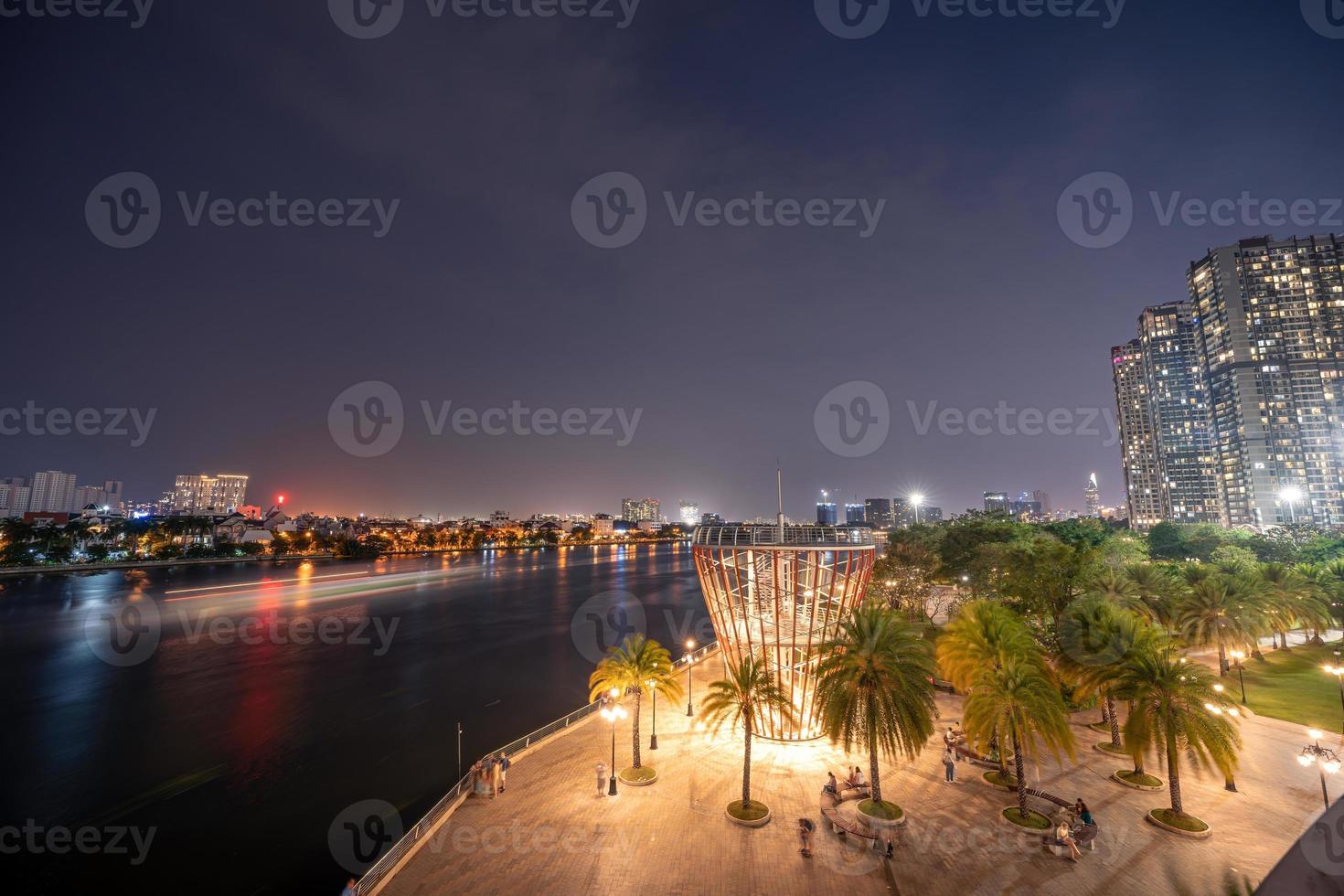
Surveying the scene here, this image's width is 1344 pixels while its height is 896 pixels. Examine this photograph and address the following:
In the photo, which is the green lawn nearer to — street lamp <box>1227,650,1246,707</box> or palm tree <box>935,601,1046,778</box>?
street lamp <box>1227,650,1246,707</box>

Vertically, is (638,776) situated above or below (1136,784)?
above

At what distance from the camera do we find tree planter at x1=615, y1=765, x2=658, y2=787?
2264 centimetres

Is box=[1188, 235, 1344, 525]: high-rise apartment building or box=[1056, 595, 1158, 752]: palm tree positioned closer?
box=[1056, 595, 1158, 752]: palm tree

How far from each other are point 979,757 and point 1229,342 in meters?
158

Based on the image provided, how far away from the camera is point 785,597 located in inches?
1080

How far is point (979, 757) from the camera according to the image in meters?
24.9

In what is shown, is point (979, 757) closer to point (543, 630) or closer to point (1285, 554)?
point (543, 630)

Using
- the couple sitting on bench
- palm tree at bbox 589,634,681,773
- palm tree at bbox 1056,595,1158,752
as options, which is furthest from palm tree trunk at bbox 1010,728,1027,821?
palm tree at bbox 589,634,681,773

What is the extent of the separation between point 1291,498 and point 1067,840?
152167mm

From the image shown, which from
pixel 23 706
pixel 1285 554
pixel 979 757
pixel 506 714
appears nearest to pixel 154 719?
pixel 23 706

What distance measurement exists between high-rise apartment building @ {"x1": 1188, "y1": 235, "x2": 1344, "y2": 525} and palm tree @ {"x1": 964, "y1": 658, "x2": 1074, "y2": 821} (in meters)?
149

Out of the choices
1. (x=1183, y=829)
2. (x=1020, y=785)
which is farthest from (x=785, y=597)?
(x=1183, y=829)

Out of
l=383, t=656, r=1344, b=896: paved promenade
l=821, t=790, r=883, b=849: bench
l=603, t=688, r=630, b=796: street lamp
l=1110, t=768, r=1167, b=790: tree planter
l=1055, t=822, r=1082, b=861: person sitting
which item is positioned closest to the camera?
l=383, t=656, r=1344, b=896: paved promenade

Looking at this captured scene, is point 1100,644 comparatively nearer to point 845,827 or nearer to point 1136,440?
point 845,827
